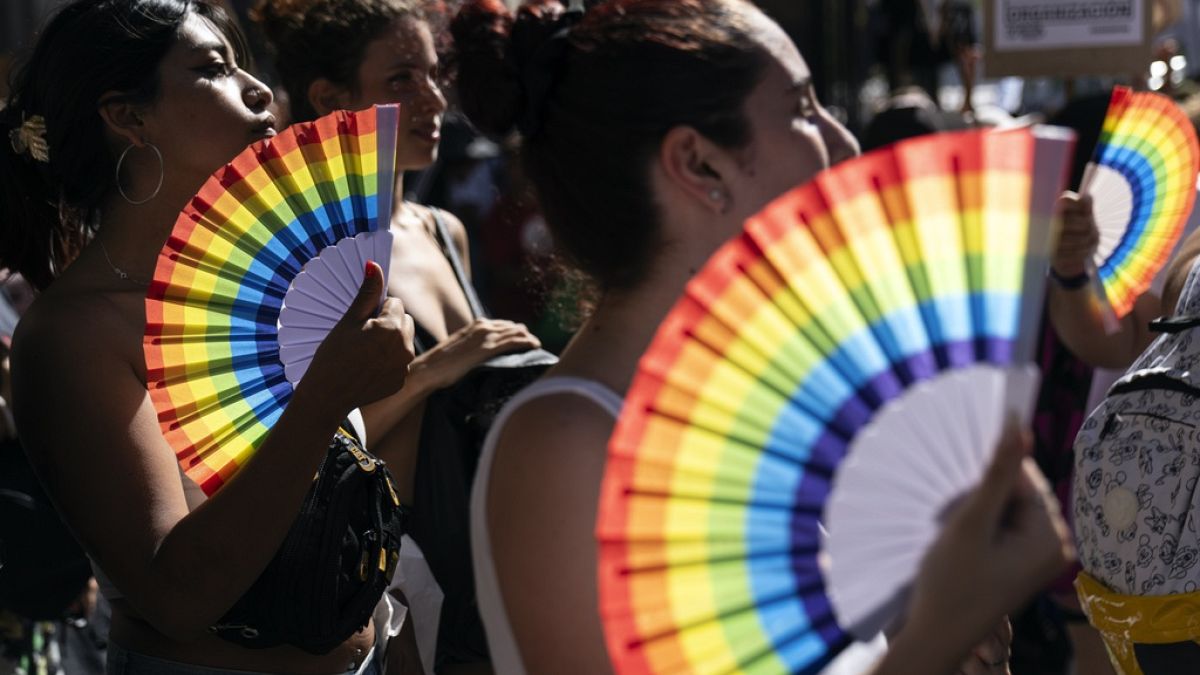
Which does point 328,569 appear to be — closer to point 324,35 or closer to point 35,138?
point 35,138

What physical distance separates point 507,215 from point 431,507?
0.60 metres

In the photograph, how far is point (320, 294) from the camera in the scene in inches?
74.0

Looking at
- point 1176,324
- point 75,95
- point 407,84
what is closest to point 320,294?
point 75,95

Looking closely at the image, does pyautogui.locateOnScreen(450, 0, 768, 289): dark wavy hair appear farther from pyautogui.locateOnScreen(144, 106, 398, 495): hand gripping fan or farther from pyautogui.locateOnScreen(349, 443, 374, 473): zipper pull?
pyautogui.locateOnScreen(349, 443, 374, 473): zipper pull

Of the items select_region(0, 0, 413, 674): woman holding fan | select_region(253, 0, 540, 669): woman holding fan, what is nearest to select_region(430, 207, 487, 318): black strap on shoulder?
select_region(253, 0, 540, 669): woman holding fan

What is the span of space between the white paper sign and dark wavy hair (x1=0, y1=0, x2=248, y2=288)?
8.65 ft

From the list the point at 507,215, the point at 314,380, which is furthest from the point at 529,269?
the point at 314,380

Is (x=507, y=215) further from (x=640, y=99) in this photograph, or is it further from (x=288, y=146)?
(x=640, y=99)

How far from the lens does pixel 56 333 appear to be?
1.85m

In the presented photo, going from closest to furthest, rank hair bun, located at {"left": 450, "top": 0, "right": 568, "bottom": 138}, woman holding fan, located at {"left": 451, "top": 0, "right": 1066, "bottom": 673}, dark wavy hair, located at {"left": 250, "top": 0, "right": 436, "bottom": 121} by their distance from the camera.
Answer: woman holding fan, located at {"left": 451, "top": 0, "right": 1066, "bottom": 673}
hair bun, located at {"left": 450, "top": 0, "right": 568, "bottom": 138}
dark wavy hair, located at {"left": 250, "top": 0, "right": 436, "bottom": 121}

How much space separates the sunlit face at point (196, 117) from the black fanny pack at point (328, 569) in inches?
17.6

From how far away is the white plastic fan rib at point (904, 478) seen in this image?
41.8 inches

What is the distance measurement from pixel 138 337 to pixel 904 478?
1171mm

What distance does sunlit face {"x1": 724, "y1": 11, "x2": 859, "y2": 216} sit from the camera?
1.41m
